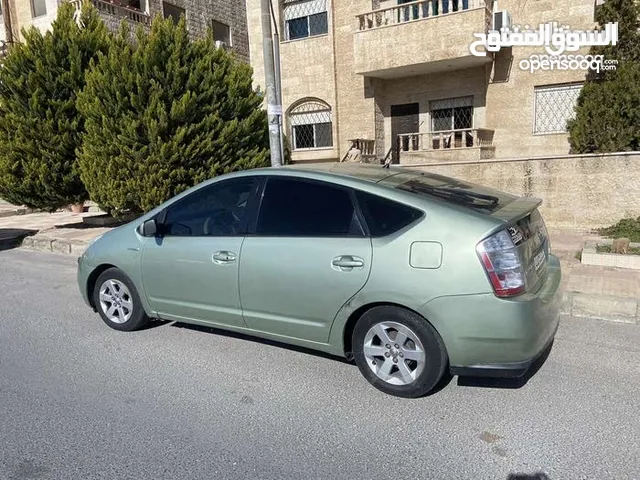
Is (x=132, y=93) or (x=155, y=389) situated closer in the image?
(x=155, y=389)

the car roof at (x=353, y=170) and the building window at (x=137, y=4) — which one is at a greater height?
the building window at (x=137, y=4)

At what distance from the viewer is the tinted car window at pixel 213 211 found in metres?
3.96

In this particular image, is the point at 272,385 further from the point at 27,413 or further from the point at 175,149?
the point at 175,149

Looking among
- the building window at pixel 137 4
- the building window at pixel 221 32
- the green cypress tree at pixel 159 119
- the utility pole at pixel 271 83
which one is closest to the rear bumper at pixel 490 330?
the utility pole at pixel 271 83

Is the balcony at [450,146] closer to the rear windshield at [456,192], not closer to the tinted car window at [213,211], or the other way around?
the rear windshield at [456,192]

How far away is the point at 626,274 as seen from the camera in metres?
5.57

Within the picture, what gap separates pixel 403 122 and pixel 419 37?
276 cm

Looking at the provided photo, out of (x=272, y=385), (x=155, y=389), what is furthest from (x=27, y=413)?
(x=272, y=385)

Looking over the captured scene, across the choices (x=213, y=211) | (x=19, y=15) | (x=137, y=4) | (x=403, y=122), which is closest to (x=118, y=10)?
(x=137, y=4)

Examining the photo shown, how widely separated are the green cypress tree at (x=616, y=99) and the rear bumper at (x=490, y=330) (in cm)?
729

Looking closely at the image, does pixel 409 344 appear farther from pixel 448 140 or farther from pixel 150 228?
pixel 448 140

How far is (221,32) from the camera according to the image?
2308cm

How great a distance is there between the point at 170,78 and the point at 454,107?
26.7 feet

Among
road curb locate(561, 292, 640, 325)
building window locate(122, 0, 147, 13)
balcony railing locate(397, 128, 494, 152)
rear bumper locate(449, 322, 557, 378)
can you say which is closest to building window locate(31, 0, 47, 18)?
building window locate(122, 0, 147, 13)
